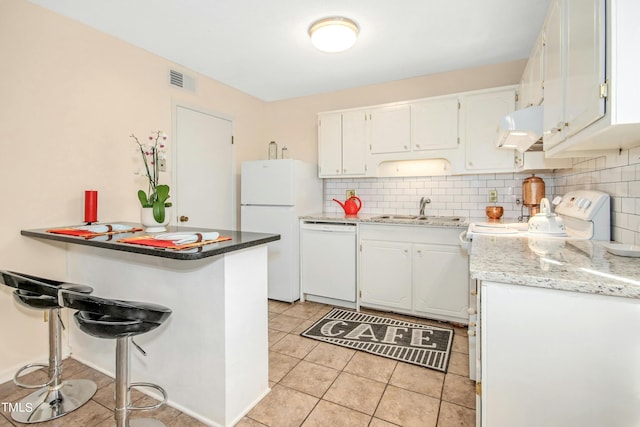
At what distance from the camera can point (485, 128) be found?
9.58 ft

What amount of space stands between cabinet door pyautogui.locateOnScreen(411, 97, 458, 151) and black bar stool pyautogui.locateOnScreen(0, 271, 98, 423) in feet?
9.75

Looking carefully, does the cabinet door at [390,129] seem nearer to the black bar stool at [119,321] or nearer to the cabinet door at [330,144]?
the cabinet door at [330,144]

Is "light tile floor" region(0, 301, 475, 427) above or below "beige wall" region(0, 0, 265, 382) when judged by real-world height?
below

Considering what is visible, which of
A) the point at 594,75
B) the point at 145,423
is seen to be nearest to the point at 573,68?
the point at 594,75

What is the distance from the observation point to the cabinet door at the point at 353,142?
3479 mm

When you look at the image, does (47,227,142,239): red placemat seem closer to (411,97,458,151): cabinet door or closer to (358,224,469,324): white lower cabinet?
(358,224,469,324): white lower cabinet

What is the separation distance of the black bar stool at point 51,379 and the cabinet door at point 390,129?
280 centimetres

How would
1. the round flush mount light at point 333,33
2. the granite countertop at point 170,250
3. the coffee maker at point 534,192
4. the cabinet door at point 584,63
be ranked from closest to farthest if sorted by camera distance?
the cabinet door at point 584,63 < the granite countertop at point 170,250 < the round flush mount light at point 333,33 < the coffee maker at point 534,192

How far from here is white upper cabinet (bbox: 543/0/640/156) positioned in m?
0.98

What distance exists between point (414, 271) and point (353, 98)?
2.17 m

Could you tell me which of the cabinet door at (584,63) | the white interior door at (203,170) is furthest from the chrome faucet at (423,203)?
the white interior door at (203,170)

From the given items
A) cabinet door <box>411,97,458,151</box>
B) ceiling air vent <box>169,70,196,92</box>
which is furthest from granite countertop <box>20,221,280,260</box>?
cabinet door <box>411,97,458,151</box>

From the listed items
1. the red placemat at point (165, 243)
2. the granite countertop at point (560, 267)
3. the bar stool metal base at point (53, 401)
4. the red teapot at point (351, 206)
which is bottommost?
the bar stool metal base at point (53, 401)

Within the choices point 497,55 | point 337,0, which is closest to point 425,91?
point 497,55
